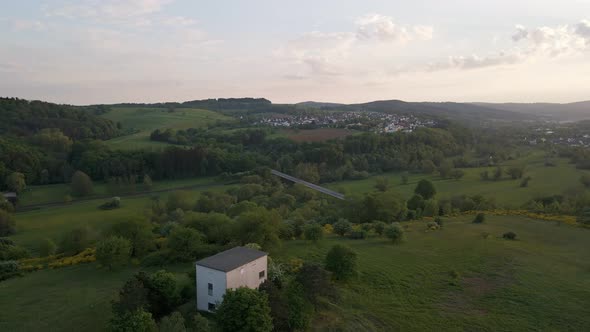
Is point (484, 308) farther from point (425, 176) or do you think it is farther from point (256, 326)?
point (425, 176)

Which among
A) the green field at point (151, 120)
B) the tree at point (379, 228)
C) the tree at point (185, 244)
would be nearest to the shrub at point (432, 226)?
the tree at point (379, 228)

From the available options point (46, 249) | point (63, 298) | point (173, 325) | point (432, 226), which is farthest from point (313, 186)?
point (173, 325)

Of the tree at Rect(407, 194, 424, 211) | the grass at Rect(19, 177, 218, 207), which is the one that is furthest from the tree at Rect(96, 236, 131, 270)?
the grass at Rect(19, 177, 218, 207)

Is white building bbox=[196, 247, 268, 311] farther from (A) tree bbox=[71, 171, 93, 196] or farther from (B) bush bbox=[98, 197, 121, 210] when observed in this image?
(A) tree bbox=[71, 171, 93, 196]

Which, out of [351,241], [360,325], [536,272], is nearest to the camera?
[360,325]

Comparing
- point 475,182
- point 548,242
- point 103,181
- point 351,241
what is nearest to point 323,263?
point 351,241
